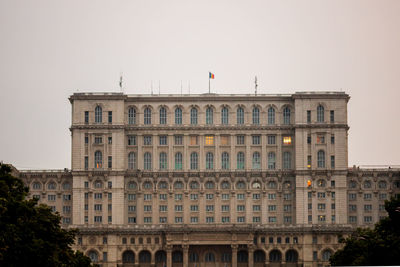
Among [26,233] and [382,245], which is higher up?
[26,233]

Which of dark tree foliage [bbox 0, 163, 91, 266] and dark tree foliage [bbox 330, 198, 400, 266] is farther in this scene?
dark tree foliage [bbox 330, 198, 400, 266]

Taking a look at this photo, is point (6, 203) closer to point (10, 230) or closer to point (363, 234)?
point (10, 230)

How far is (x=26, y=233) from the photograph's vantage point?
355 feet

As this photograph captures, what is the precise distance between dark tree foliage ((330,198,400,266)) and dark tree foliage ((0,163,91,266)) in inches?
1871

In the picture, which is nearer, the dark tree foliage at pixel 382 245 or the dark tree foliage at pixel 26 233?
the dark tree foliage at pixel 26 233

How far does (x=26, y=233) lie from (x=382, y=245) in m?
53.9

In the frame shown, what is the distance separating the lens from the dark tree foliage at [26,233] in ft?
341

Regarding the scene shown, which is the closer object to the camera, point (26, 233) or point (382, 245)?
point (26, 233)

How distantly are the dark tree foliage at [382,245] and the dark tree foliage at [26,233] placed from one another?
47520 mm

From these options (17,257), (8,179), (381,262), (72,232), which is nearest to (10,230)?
(17,257)

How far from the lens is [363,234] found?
14662 cm

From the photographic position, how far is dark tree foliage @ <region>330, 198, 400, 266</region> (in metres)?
124

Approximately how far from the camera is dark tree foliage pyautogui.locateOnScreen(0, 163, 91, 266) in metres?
104

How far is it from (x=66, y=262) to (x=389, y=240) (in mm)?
49560
